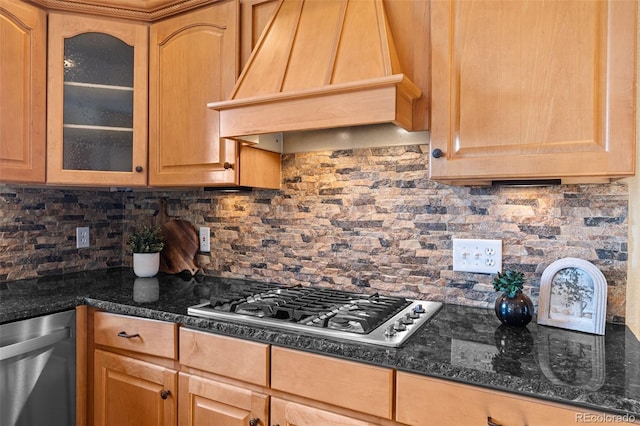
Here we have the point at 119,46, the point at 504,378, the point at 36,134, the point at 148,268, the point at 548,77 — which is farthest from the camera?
the point at 148,268

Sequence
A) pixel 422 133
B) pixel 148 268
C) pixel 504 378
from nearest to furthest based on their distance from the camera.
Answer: pixel 504 378 → pixel 422 133 → pixel 148 268

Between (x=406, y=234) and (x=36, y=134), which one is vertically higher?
(x=36, y=134)

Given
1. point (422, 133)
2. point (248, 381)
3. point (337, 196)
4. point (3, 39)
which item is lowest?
point (248, 381)

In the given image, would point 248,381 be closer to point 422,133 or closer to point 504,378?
point 504,378

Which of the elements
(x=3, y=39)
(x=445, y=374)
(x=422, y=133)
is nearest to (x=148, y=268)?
(x=3, y=39)

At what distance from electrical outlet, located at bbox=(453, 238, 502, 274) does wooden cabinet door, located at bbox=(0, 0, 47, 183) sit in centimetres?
185

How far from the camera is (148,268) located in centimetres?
223

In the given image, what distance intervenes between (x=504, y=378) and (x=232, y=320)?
0.85 meters

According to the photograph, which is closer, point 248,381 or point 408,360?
point 408,360

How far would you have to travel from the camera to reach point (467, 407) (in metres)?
1.03

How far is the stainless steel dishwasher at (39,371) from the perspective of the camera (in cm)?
150

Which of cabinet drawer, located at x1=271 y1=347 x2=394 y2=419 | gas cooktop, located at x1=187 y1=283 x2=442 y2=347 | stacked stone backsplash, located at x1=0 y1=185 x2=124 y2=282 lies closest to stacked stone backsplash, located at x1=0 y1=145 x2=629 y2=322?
stacked stone backsplash, located at x1=0 y1=185 x2=124 y2=282

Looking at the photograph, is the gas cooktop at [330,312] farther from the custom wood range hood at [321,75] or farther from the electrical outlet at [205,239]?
the custom wood range hood at [321,75]

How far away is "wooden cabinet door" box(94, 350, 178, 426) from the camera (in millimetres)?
1521
